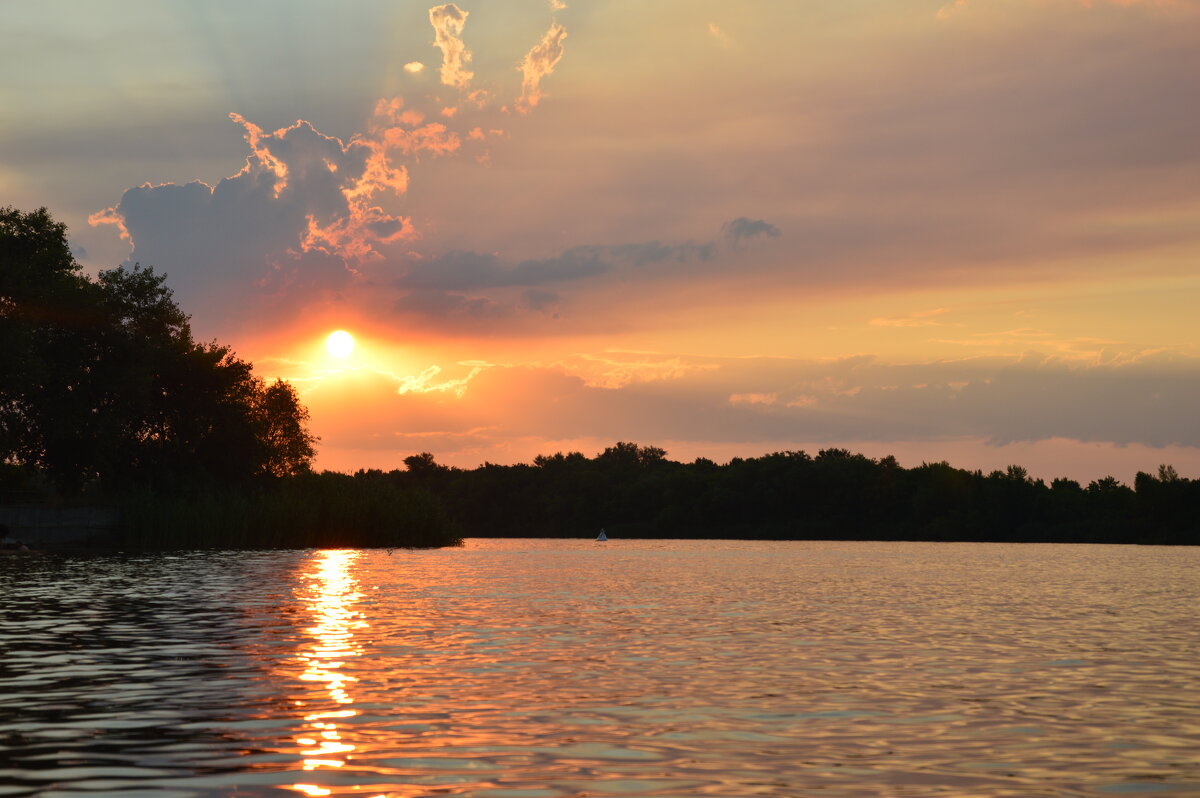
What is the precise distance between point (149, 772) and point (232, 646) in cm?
1353

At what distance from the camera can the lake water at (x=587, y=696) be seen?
43.4 ft

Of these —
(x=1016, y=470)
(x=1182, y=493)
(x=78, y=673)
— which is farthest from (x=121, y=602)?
(x=1016, y=470)

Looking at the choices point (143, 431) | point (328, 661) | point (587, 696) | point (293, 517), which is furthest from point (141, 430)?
point (587, 696)

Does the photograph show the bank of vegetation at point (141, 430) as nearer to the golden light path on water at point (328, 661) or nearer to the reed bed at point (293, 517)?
the reed bed at point (293, 517)

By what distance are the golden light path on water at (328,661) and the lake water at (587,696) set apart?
0.08 metres

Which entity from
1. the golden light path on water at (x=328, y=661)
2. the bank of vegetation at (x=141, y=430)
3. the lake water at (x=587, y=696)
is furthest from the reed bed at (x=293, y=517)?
the lake water at (x=587, y=696)

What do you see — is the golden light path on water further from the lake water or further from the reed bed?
the reed bed

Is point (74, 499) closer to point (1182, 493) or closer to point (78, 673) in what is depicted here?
point (78, 673)

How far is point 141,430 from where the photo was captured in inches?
3861

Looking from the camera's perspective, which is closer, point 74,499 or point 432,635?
point 432,635

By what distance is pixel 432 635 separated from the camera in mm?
29141

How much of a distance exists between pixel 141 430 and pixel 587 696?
283 ft

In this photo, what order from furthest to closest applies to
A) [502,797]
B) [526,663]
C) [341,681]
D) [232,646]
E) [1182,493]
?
[1182,493] < [232,646] < [526,663] < [341,681] < [502,797]

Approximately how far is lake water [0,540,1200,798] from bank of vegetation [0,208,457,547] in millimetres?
45514
